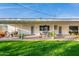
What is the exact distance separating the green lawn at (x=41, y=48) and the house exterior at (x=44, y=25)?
0.17 m

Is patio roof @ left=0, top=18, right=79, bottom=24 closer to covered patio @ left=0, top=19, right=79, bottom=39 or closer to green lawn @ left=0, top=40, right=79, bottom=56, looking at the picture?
covered patio @ left=0, top=19, right=79, bottom=39

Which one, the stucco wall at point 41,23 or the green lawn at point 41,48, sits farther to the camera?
the stucco wall at point 41,23

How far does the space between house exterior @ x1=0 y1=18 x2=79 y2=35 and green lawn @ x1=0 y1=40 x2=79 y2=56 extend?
169 mm

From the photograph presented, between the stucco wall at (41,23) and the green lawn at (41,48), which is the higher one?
the stucco wall at (41,23)

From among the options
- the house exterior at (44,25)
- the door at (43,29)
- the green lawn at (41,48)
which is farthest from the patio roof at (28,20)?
the green lawn at (41,48)

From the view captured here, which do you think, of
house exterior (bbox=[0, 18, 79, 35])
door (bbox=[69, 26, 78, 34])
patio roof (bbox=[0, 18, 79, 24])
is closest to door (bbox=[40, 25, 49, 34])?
house exterior (bbox=[0, 18, 79, 35])

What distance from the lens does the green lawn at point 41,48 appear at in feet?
22.7

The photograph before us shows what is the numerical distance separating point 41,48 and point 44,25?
0.34 m

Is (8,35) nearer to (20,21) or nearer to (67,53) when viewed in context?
(20,21)

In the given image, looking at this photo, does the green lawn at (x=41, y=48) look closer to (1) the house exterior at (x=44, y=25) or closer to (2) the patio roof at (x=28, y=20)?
(1) the house exterior at (x=44, y=25)

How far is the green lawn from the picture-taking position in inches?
273

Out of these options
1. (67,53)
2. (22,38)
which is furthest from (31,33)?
(67,53)

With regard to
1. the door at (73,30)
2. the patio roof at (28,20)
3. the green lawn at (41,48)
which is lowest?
the green lawn at (41,48)

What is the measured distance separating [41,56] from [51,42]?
0.28 metres
